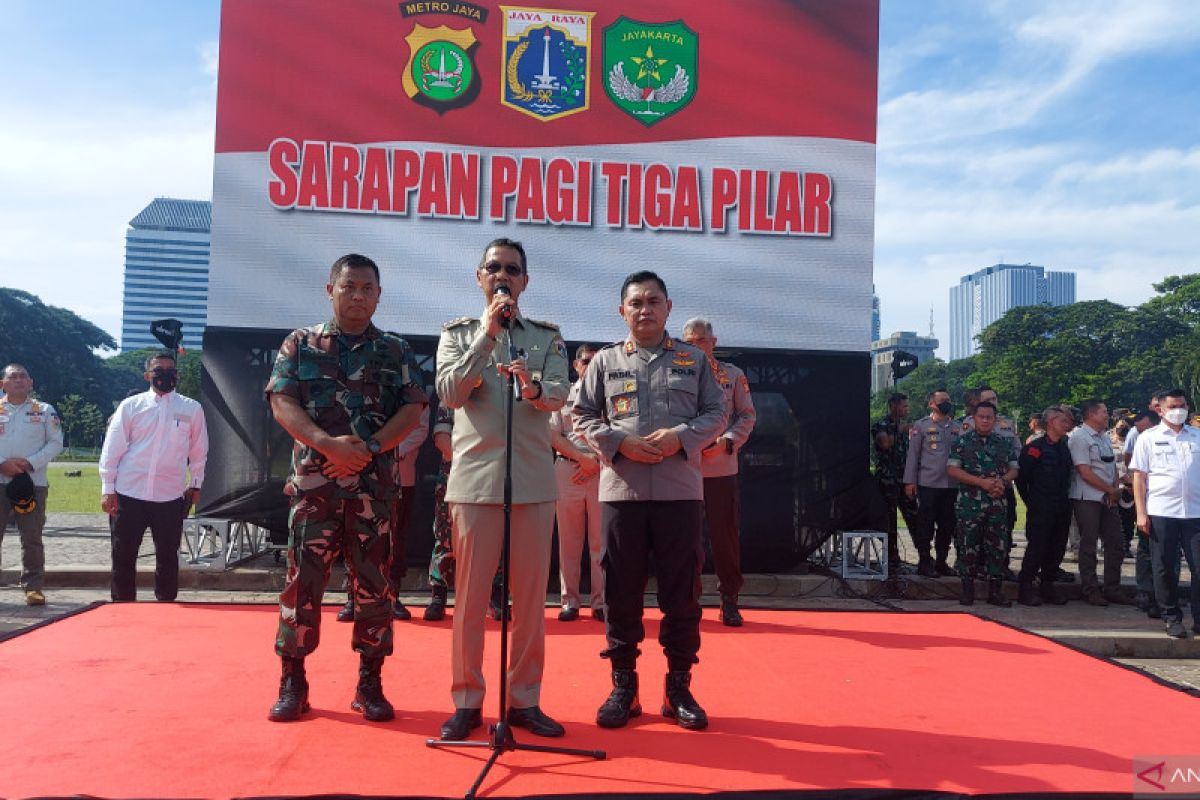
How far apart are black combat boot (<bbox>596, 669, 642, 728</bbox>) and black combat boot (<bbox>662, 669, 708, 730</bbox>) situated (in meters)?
0.13

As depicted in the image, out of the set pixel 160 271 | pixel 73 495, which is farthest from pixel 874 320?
pixel 160 271

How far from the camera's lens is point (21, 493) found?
6027 millimetres

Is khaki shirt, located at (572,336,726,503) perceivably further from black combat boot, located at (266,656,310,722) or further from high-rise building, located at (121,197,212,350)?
high-rise building, located at (121,197,212,350)

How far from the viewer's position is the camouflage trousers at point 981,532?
6738mm

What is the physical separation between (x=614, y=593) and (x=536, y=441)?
699mm

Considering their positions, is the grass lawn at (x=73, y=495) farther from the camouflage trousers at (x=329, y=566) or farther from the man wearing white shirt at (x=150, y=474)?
the camouflage trousers at (x=329, y=566)

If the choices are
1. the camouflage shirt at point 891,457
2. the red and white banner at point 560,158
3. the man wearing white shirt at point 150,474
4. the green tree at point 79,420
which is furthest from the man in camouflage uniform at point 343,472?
the green tree at point 79,420

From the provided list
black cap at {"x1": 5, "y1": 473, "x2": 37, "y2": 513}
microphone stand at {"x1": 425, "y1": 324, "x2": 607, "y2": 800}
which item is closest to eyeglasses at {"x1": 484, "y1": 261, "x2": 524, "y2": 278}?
microphone stand at {"x1": 425, "y1": 324, "x2": 607, "y2": 800}

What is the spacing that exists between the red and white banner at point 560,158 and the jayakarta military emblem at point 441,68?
0.7 inches

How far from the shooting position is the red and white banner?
6902 millimetres

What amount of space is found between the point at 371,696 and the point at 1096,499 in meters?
6.45

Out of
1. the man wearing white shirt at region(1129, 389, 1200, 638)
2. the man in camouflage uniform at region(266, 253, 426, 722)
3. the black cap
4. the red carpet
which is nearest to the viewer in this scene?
the red carpet

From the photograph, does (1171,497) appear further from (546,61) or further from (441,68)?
(441,68)

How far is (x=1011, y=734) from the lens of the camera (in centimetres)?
304
